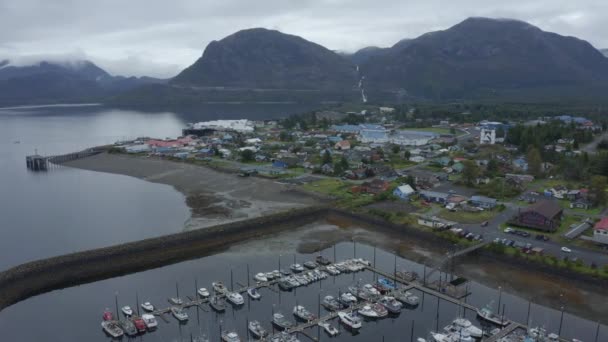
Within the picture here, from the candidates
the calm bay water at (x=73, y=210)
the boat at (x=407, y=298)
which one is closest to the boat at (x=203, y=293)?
the boat at (x=407, y=298)

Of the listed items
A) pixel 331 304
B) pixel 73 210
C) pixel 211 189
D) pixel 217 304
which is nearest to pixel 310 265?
pixel 331 304

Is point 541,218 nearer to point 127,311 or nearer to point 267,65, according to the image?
point 127,311

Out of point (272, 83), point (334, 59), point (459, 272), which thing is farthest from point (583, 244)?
point (334, 59)

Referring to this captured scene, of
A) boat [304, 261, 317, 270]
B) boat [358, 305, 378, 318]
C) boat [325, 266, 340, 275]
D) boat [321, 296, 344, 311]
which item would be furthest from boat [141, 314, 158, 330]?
boat [325, 266, 340, 275]

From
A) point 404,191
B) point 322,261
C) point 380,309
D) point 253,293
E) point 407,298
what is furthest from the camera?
point 404,191

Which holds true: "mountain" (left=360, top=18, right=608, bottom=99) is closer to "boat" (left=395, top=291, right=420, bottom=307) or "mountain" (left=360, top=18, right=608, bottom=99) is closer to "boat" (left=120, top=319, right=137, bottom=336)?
"boat" (left=395, top=291, right=420, bottom=307)

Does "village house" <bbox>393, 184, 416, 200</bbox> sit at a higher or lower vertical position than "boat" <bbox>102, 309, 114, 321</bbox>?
higher
